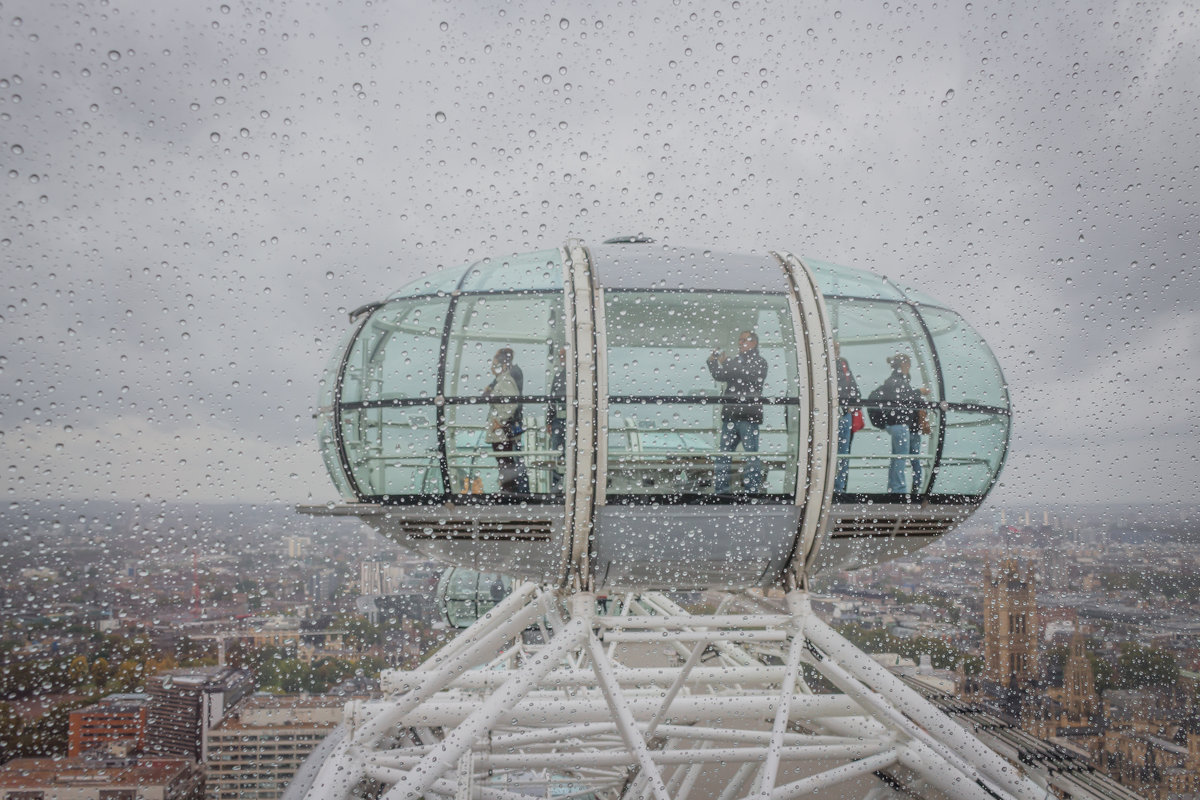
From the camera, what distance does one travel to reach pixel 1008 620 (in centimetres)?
411

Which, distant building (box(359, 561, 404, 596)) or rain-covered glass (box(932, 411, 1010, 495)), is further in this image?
distant building (box(359, 561, 404, 596))

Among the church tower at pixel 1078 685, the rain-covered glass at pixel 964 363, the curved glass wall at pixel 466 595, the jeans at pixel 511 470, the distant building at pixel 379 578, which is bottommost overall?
the curved glass wall at pixel 466 595

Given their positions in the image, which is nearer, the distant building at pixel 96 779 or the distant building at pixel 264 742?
the distant building at pixel 96 779

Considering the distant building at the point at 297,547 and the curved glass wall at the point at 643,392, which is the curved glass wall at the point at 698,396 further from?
the distant building at the point at 297,547

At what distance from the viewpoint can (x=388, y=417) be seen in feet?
8.76

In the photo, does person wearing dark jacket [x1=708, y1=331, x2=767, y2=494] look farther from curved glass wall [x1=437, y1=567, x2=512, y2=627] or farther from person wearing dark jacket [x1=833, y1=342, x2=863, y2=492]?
curved glass wall [x1=437, y1=567, x2=512, y2=627]

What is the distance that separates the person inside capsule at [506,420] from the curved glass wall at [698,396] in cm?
32

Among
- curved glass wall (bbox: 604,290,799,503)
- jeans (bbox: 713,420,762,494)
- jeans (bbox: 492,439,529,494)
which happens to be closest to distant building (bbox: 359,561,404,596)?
jeans (bbox: 492,439,529,494)

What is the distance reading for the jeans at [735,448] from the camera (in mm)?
2641

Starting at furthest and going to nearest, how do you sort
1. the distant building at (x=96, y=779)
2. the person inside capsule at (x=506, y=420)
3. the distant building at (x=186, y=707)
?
the distant building at (x=186, y=707) < the person inside capsule at (x=506, y=420) < the distant building at (x=96, y=779)

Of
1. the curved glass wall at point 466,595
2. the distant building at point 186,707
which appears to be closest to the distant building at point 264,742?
the distant building at point 186,707

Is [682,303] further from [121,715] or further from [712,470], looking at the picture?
[121,715]

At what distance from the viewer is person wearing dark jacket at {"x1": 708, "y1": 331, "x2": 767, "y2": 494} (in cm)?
261

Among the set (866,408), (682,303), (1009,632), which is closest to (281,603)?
(682,303)
